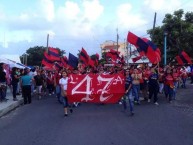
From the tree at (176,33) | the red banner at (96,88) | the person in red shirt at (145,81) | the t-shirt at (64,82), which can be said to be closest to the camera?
the t-shirt at (64,82)

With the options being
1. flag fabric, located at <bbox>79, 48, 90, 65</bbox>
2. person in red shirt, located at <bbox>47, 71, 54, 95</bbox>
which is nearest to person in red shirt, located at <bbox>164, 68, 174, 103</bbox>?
flag fabric, located at <bbox>79, 48, 90, 65</bbox>

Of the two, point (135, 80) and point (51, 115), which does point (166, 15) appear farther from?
point (51, 115)

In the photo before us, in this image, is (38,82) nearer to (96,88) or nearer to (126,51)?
(96,88)

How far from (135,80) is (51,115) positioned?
469cm

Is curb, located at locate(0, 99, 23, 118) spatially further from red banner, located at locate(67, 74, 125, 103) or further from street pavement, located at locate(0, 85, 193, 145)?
red banner, located at locate(67, 74, 125, 103)

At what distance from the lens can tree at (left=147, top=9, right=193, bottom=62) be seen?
127 feet

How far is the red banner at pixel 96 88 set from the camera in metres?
14.7

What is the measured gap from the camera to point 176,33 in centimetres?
3862

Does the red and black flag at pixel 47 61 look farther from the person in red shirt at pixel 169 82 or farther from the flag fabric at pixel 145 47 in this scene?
the person in red shirt at pixel 169 82

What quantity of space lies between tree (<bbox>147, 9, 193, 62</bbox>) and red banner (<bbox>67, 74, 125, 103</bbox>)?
2505 cm

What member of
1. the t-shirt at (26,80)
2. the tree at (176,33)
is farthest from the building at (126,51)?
the t-shirt at (26,80)

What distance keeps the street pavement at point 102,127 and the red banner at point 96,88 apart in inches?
20.0

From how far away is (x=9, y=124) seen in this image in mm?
12211

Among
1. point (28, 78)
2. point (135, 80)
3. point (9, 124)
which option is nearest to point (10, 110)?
point (28, 78)
